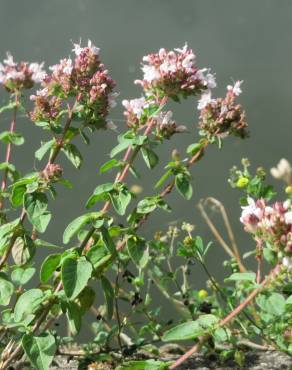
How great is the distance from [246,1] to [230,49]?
0.36 m

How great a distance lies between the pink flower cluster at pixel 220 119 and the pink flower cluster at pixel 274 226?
362mm

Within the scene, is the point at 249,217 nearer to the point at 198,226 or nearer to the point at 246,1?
the point at 198,226

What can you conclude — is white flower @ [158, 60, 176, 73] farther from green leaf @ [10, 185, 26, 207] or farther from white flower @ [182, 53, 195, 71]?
green leaf @ [10, 185, 26, 207]

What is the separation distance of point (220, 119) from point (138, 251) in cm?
39

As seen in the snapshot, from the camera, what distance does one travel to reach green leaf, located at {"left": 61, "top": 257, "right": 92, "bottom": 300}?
54.2 inches

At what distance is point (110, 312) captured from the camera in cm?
155

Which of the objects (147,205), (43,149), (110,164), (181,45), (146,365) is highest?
(181,45)

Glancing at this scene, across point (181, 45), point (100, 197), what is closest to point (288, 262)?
point (100, 197)

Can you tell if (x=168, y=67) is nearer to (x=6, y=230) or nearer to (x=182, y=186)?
(x=182, y=186)

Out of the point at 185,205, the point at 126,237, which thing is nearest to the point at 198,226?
the point at 185,205

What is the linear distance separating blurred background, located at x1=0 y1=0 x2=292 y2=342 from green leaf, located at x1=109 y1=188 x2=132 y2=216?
1.18 meters

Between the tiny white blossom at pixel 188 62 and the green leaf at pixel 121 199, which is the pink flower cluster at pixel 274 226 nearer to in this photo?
the green leaf at pixel 121 199

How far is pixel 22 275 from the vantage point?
64.2 inches

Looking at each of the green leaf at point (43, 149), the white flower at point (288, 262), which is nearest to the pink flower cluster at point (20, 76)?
the green leaf at point (43, 149)
